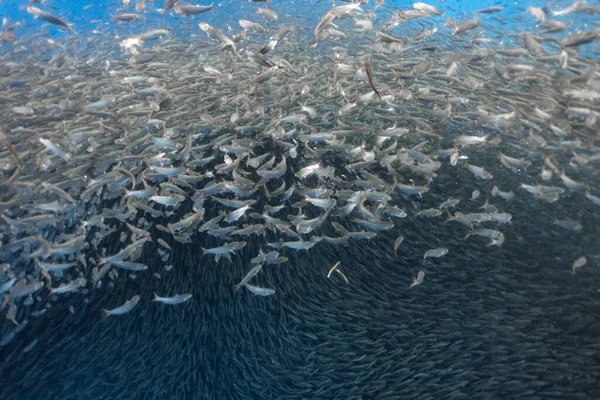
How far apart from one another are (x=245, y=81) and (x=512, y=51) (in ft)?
11.0

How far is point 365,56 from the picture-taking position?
631 centimetres

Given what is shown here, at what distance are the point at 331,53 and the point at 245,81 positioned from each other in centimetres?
200

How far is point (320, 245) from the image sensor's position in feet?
17.9

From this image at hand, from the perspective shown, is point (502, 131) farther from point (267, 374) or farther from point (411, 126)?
point (267, 374)

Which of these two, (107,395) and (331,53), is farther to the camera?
(331,53)

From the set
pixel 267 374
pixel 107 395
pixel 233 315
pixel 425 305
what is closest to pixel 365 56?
pixel 425 305

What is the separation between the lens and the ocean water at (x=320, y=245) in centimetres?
479

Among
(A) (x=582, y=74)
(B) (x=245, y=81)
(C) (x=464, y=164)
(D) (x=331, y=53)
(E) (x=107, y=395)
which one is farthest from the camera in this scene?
(D) (x=331, y=53)

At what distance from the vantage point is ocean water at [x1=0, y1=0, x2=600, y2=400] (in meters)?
4.79

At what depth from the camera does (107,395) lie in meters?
5.14

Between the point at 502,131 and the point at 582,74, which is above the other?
the point at 582,74

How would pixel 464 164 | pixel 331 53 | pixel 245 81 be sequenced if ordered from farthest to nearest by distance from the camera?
pixel 331 53 → pixel 245 81 → pixel 464 164

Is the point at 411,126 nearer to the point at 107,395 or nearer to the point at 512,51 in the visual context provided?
the point at 512,51

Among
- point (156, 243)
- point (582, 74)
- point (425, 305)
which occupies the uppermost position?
point (582, 74)
